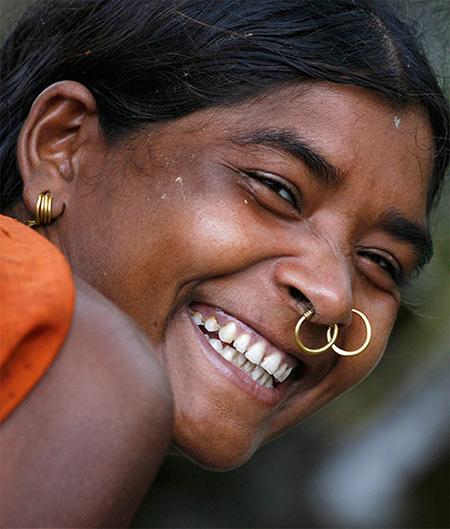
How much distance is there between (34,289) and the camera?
145 centimetres

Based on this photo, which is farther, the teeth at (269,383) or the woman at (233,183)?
the teeth at (269,383)

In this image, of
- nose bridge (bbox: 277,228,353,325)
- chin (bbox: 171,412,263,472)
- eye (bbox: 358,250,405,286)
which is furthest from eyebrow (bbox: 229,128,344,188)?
chin (bbox: 171,412,263,472)

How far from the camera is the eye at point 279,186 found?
231 cm

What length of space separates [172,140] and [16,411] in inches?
41.2

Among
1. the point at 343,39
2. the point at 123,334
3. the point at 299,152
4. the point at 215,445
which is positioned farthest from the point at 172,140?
the point at 123,334

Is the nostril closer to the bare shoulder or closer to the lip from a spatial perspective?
the lip

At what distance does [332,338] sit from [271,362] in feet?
0.45

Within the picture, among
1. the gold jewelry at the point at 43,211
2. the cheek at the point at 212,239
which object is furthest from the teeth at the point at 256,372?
the gold jewelry at the point at 43,211

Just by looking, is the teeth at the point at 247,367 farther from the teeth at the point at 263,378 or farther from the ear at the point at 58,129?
the ear at the point at 58,129

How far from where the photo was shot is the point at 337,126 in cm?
233

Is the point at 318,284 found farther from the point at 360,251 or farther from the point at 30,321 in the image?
the point at 30,321

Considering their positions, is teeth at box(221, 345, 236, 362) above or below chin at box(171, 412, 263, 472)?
above

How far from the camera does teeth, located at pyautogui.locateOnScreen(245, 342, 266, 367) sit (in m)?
2.32

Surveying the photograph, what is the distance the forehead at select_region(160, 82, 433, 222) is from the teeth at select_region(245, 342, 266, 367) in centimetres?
38
